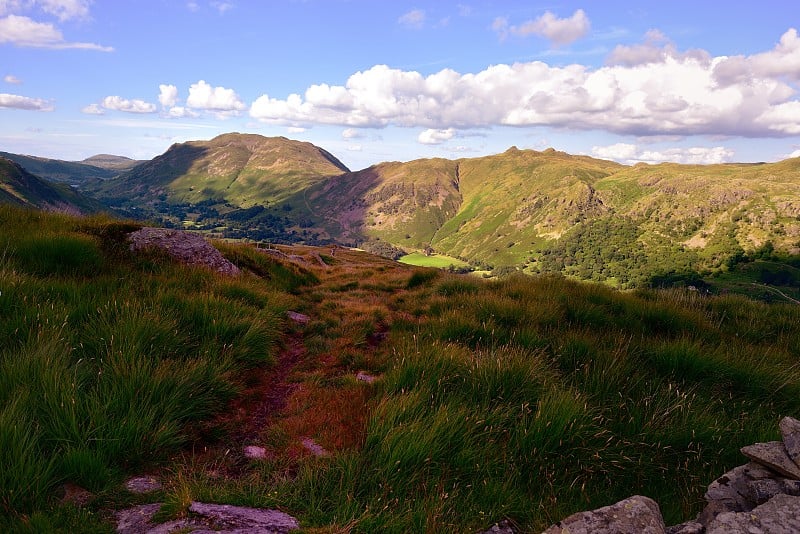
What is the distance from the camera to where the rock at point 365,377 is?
648 cm

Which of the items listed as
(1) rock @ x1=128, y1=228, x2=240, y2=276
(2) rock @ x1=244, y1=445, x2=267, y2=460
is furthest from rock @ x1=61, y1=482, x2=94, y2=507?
(1) rock @ x1=128, y1=228, x2=240, y2=276

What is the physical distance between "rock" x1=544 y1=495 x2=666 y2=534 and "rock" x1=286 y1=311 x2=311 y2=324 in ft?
28.1

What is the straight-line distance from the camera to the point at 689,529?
299cm

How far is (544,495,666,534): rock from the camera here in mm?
2965

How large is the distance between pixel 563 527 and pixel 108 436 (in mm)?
4233

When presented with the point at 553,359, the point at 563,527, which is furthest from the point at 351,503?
the point at 553,359

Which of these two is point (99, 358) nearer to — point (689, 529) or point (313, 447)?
point (313, 447)

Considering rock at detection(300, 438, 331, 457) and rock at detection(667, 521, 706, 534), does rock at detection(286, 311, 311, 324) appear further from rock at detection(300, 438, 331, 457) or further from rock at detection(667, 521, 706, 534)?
rock at detection(667, 521, 706, 534)

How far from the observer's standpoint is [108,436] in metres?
3.70

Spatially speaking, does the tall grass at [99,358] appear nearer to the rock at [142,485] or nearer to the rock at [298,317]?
the rock at [142,485]

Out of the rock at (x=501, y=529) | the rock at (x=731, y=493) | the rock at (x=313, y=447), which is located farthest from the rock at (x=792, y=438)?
the rock at (x=313, y=447)

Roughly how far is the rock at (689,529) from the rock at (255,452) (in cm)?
399

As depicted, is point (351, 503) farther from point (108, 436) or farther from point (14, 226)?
point (14, 226)

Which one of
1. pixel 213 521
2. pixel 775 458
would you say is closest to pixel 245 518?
pixel 213 521
